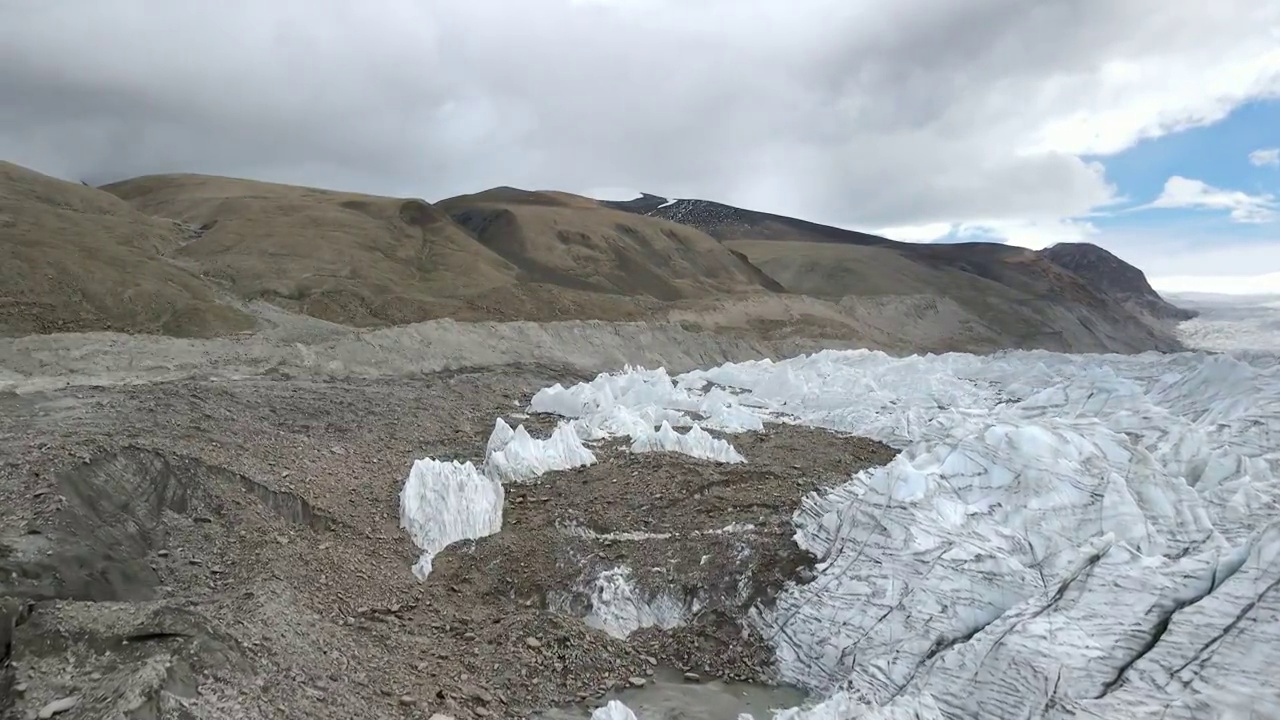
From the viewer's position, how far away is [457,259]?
38.3 m

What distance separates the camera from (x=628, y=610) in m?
9.93

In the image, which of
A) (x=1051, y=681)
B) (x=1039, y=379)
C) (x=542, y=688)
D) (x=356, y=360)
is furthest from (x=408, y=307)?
(x=1051, y=681)

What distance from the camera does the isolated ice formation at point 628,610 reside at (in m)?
9.80

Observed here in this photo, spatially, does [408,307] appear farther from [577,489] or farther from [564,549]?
[564,549]

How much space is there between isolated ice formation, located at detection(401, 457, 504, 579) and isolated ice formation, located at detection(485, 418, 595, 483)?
1193mm

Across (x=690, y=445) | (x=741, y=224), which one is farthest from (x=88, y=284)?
(x=741, y=224)

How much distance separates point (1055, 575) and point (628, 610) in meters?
4.90

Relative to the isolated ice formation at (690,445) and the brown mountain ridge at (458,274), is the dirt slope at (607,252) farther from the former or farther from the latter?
the isolated ice formation at (690,445)

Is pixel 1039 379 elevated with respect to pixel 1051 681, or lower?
elevated

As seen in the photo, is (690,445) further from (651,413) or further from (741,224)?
(741,224)

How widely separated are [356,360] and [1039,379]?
19678mm

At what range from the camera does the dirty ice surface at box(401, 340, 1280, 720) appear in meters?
6.80

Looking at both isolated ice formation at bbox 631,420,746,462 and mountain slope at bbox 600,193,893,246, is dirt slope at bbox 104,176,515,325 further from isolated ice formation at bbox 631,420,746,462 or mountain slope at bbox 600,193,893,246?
mountain slope at bbox 600,193,893,246

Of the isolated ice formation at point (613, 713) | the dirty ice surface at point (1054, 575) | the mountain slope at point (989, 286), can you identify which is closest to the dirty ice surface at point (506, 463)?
the dirty ice surface at point (1054, 575)
